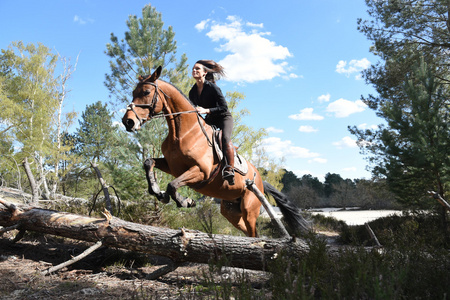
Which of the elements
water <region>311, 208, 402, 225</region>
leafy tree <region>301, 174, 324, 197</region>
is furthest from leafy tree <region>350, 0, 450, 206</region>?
leafy tree <region>301, 174, 324, 197</region>

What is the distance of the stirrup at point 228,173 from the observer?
425 centimetres

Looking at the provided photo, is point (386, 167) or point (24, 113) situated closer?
point (386, 167)

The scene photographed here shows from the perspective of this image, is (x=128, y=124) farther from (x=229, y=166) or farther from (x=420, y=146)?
(x=420, y=146)

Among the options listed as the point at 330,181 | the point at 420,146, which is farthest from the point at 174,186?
the point at 330,181

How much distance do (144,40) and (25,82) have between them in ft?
42.1

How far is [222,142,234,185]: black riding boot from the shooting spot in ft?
14.0

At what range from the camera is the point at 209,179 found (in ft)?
14.0

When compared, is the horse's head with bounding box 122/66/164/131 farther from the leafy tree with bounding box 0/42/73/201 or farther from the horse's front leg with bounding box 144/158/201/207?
the leafy tree with bounding box 0/42/73/201

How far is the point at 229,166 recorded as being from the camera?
4.34 meters

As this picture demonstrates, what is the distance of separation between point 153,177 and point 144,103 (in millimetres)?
1018

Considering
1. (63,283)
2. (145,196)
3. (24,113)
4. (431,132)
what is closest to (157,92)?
(63,283)

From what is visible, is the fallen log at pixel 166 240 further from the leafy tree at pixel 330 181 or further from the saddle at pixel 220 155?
the leafy tree at pixel 330 181

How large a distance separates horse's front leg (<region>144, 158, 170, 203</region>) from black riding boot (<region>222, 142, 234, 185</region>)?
907mm

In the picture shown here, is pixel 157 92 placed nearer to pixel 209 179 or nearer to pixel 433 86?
pixel 209 179
